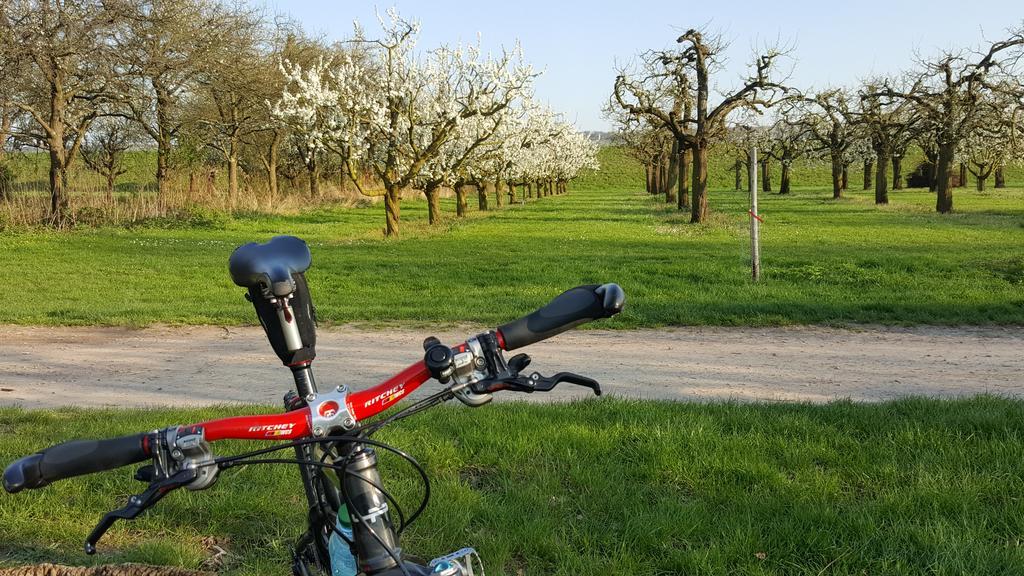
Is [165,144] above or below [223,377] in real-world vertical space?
above

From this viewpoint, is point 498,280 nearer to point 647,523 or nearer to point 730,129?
point 647,523

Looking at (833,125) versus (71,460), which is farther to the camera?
(833,125)

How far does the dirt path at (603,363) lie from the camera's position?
6688mm

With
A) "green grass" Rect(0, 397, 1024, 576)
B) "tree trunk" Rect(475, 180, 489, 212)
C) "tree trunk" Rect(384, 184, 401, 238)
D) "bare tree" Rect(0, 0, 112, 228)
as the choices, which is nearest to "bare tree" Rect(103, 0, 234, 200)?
"bare tree" Rect(0, 0, 112, 228)

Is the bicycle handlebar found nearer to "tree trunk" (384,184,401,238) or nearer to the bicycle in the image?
the bicycle

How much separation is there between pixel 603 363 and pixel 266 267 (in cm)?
653

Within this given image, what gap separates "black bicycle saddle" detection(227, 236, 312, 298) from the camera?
58.2 inches

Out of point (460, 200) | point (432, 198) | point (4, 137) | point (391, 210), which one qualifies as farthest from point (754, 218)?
point (460, 200)

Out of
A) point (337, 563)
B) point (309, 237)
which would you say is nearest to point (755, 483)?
point (337, 563)

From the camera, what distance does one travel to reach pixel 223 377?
7414 mm

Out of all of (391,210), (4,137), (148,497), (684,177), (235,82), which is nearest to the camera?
(148,497)

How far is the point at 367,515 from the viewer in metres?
1.57

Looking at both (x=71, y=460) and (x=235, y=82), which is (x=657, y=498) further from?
(x=235, y=82)

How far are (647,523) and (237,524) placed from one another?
197 centimetres
